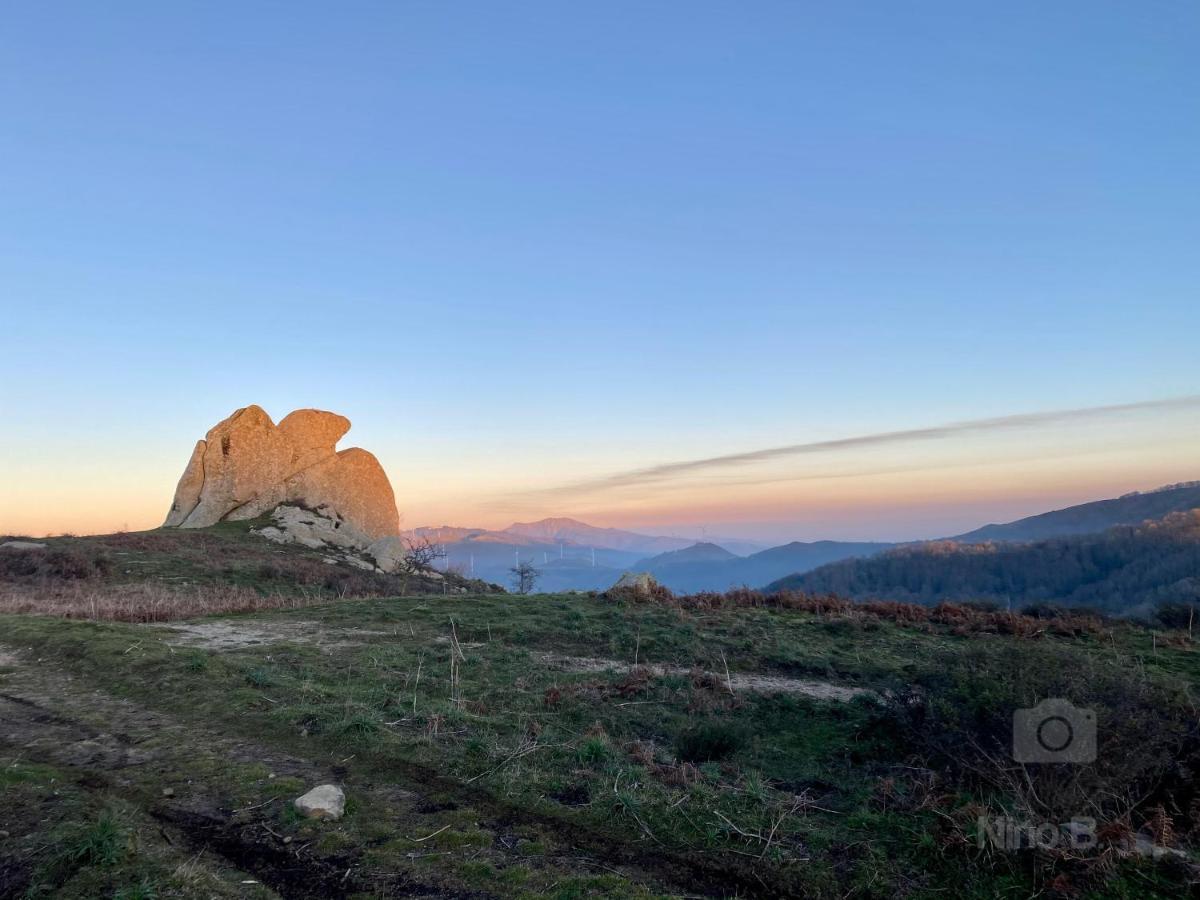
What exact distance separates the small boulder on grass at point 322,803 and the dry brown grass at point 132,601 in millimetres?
15084

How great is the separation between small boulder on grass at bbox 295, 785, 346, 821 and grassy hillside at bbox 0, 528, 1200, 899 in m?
0.13

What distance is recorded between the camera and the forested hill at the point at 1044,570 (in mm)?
56062

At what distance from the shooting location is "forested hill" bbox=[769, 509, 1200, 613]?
184ft

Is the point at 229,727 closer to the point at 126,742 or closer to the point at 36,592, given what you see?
the point at 126,742

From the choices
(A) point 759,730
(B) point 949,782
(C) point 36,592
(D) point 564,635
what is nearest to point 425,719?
(A) point 759,730

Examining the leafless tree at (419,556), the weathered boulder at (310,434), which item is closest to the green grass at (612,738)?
the leafless tree at (419,556)

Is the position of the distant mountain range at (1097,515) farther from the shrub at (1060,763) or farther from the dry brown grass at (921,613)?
the shrub at (1060,763)

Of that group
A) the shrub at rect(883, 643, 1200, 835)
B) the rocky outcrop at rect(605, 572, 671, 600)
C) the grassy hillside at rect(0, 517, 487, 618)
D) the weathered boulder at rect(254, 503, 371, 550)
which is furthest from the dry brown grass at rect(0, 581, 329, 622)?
the shrub at rect(883, 643, 1200, 835)

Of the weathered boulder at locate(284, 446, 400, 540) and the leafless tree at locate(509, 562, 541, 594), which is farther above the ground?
the weathered boulder at locate(284, 446, 400, 540)

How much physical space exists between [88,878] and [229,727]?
12.5 ft

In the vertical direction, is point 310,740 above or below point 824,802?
above

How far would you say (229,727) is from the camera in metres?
8.21

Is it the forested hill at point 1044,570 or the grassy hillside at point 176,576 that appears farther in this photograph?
the forested hill at point 1044,570

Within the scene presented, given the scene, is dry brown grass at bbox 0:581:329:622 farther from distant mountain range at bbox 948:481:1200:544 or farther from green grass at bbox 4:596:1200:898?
distant mountain range at bbox 948:481:1200:544
